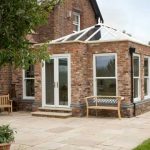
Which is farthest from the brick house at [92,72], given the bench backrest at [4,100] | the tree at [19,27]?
the tree at [19,27]

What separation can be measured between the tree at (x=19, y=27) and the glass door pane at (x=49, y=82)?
824 centimetres

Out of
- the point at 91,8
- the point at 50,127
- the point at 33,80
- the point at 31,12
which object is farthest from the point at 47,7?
the point at 91,8

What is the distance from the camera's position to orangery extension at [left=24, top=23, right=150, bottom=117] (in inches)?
607

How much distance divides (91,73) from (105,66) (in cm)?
72

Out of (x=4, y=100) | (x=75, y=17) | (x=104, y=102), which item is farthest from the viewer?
(x=75, y=17)

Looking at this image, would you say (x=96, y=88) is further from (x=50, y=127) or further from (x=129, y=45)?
(x=50, y=127)

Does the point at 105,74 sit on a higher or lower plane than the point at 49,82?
higher

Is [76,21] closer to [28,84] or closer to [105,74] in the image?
[28,84]

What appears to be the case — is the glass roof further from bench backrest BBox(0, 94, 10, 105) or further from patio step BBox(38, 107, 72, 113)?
bench backrest BBox(0, 94, 10, 105)

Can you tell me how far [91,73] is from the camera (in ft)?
53.3

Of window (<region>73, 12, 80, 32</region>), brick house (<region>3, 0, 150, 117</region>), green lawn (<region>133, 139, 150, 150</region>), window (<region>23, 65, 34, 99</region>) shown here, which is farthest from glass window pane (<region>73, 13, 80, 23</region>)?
green lawn (<region>133, 139, 150, 150</region>)

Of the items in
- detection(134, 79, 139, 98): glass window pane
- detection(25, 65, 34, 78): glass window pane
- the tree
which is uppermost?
the tree

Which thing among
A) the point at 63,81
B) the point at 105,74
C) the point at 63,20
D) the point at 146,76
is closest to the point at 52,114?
the point at 63,81

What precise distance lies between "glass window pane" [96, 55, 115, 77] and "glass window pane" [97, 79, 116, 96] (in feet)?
0.86
